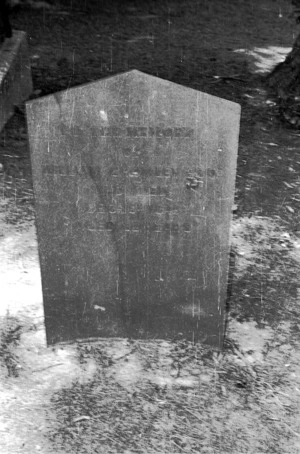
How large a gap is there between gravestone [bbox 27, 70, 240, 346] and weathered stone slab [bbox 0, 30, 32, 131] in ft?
9.99

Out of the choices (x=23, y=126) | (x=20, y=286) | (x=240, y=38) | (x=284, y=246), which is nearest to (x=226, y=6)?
(x=240, y=38)

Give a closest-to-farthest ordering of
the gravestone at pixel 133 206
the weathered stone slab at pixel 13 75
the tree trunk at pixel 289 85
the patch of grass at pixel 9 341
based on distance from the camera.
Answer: the gravestone at pixel 133 206 → the patch of grass at pixel 9 341 → the weathered stone slab at pixel 13 75 → the tree trunk at pixel 289 85

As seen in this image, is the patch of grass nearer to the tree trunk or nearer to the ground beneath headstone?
the ground beneath headstone

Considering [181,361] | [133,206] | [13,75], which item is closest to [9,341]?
[181,361]

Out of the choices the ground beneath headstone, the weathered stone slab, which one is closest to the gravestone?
the ground beneath headstone

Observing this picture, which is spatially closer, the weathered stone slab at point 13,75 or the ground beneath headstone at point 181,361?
the ground beneath headstone at point 181,361

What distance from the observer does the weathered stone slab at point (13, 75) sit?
6.64m

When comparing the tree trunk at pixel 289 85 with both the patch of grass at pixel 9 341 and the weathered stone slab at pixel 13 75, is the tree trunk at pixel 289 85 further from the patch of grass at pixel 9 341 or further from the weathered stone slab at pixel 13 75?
the patch of grass at pixel 9 341

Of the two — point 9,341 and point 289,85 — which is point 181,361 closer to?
point 9,341

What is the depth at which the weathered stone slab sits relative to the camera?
6637 mm

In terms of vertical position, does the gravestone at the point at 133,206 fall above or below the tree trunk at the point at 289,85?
above

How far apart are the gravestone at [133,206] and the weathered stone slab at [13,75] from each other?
120 inches

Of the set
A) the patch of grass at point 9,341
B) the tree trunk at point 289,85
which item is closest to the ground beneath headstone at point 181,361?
the patch of grass at point 9,341

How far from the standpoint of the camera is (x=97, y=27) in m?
9.52
